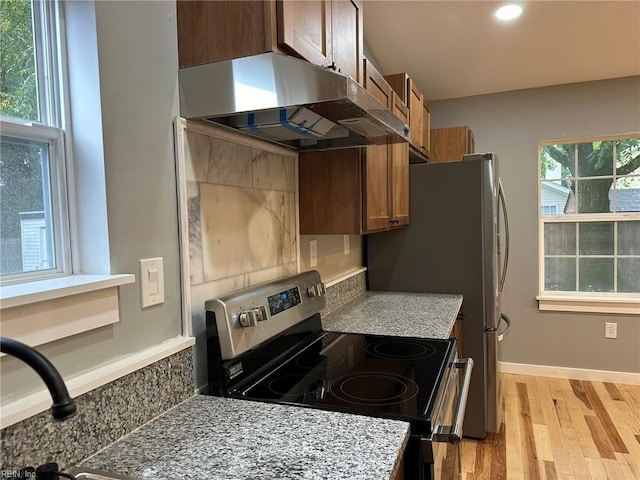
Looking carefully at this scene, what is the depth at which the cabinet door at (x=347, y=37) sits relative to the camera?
1441 mm

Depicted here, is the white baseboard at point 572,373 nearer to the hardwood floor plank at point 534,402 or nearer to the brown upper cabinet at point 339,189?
the hardwood floor plank at point 534,402

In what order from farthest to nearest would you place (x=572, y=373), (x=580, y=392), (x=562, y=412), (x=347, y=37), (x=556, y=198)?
(x=556, y=198)
(x=572, y=373)
(x=580, y=392)
(x=562, y=412)
(x=347, y=37)

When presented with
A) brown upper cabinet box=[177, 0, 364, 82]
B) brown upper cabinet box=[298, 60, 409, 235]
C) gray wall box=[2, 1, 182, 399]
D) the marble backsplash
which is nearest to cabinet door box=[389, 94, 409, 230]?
brown upper cabinet box=[298, 60, 409, 235]

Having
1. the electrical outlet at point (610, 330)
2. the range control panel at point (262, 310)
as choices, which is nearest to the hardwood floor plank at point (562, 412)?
the electrical outlet at point (610, 330)

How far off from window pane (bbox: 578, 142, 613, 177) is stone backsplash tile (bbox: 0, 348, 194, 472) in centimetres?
370

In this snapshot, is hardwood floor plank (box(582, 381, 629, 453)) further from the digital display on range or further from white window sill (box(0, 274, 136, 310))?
Answer: white window sill (box(0, 274, 136, 310))

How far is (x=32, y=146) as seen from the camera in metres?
0.89

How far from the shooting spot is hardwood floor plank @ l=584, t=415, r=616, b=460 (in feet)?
8.12

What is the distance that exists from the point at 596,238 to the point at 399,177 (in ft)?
7.33

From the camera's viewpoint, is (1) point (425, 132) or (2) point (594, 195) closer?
(1) point (425, 132)

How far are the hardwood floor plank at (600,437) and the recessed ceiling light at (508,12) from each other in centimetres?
249

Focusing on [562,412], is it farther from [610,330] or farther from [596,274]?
[596,274]

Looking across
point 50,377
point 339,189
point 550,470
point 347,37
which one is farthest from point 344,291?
point 50,377

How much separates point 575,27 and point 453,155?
1.12 m
